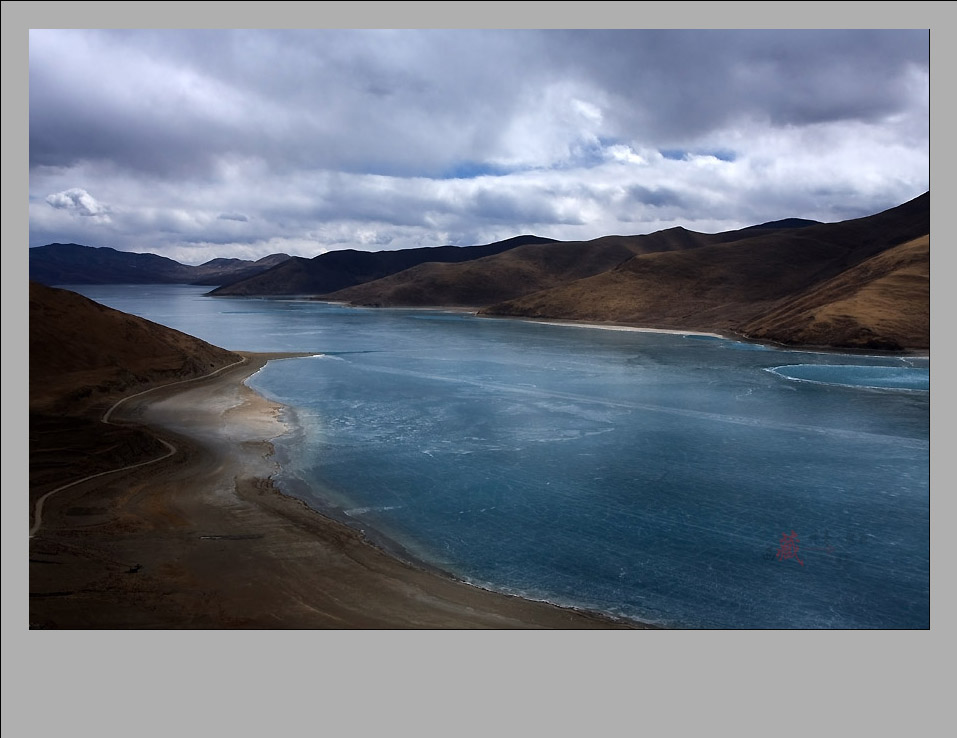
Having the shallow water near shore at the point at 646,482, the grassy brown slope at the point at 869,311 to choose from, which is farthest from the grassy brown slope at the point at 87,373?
the grassy brown slope at the point at 869,311

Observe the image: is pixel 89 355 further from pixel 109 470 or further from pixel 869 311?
pixel 869 311

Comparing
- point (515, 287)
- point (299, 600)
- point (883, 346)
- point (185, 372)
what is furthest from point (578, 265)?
point (299, 600)

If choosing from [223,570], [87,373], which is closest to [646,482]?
[223,570]

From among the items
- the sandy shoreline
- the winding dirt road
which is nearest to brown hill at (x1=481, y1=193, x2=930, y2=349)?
the winding dirt road

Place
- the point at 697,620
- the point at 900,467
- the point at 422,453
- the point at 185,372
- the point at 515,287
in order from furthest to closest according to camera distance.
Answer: the point at 515,287, the point at 185,372, the point at 422,453, the point at 900,467, the point at 697,620

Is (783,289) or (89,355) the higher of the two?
(783,289)

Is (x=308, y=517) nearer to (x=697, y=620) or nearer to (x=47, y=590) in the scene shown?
(x=47, y=590)
